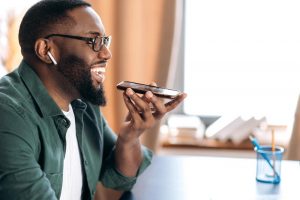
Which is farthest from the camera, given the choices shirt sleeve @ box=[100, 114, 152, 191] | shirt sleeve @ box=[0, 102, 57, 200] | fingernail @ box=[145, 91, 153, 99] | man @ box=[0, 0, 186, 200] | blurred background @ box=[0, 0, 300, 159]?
blurred background @ box=[0, 0, 300, 159]

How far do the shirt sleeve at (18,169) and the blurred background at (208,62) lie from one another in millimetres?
1436

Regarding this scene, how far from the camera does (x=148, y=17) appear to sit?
8.04 ft

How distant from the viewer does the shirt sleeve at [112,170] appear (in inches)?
56.4

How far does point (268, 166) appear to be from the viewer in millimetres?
1508

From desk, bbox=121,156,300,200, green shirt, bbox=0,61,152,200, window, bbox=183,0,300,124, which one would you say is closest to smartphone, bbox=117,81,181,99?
green shirt, bbox=0,61,152,200

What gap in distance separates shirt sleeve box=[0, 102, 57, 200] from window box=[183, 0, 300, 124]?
5.62ft

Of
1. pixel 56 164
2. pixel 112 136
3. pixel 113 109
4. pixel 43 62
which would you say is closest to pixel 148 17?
pixel 113 109

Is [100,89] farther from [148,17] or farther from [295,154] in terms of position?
[295,154]

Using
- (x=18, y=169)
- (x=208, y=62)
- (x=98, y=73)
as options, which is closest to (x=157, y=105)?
(x=98, y=73)

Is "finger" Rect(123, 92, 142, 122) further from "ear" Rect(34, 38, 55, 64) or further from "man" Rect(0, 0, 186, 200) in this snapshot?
"ear" Rect(34, 38, 55, 64)

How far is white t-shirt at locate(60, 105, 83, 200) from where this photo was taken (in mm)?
1314

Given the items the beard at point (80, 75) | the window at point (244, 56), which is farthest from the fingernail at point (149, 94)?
the window at point (244, 56)

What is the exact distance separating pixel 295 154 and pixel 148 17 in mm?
1031

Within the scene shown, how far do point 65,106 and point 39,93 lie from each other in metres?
0.13
